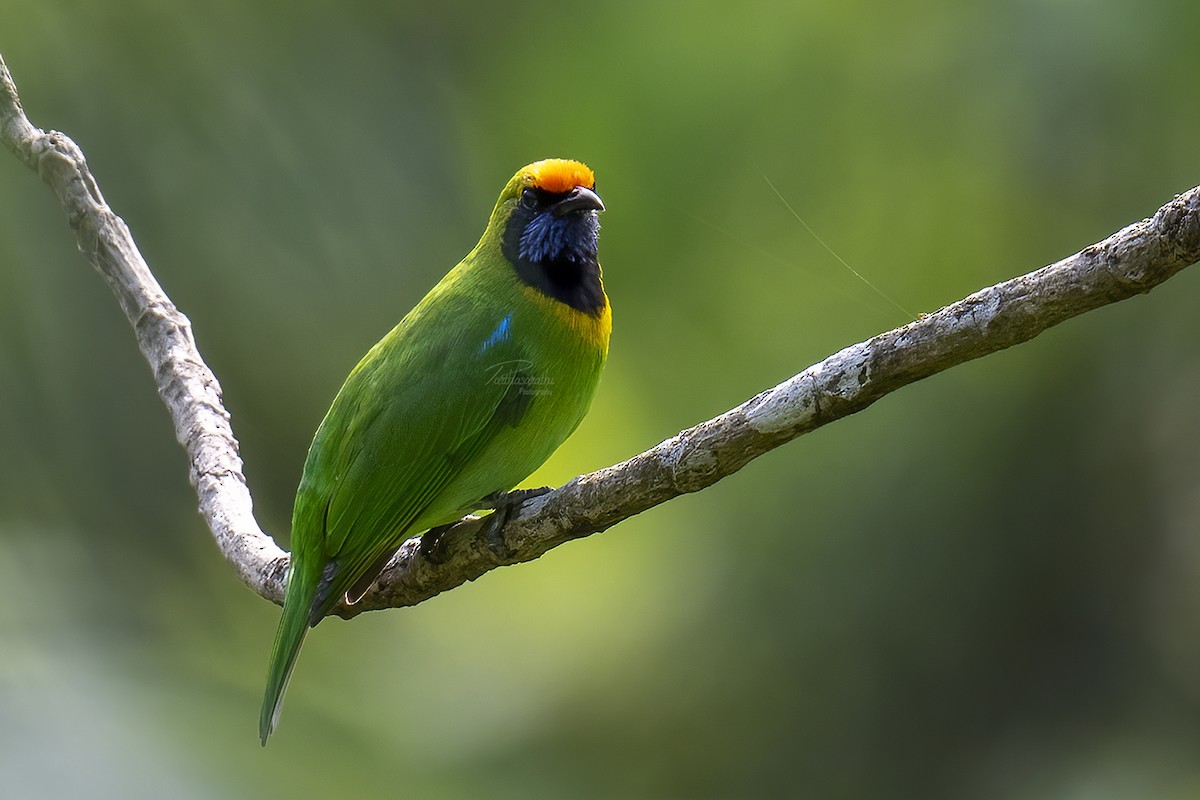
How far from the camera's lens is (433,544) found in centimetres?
330

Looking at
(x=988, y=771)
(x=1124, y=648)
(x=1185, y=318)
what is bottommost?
(x=988, y=771)

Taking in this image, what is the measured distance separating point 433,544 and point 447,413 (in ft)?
1.23

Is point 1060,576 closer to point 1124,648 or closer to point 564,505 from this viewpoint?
point 1124,648

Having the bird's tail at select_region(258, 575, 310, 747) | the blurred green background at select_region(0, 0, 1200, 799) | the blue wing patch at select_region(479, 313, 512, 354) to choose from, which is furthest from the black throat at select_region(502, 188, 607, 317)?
the blurred green background at select_region(0, 0, 1200, 799)

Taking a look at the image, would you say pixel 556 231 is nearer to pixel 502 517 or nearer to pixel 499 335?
pixel 499 335

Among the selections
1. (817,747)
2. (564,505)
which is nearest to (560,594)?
(817,747)

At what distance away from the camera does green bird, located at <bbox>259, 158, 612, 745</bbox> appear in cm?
326

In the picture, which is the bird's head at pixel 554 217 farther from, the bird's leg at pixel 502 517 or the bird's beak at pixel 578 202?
the bird's leg at pixel 502 517

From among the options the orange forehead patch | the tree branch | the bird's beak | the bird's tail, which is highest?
the orange forehead patch

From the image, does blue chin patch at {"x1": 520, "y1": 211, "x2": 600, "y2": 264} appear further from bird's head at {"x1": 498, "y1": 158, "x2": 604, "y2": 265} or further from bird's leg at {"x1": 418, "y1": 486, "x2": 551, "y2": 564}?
bird's leg at {"x1": 418, "y1": 486, "x2": 551, "y2": 564}

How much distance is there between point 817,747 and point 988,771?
804 millimetres

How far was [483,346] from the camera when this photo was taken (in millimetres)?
3580

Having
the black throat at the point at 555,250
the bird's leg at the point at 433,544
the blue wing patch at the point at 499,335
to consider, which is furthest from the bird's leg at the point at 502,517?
the black throat at the point at 555,250

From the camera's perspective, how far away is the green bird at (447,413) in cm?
326
